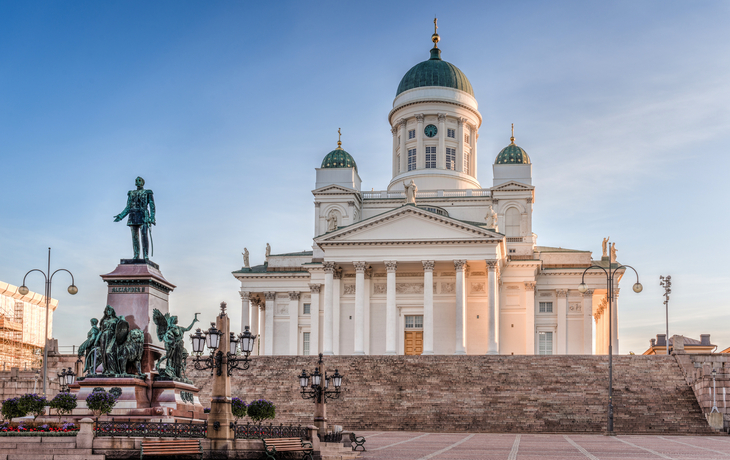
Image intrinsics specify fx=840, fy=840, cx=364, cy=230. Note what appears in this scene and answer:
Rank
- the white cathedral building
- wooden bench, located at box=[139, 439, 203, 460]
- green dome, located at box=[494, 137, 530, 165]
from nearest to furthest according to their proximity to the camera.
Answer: wooden bench, located at box=[139, 439, 203, 460], the white cathedral building, green dome, located at box=[494, 137, 530, 165]

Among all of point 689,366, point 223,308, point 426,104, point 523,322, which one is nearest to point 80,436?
point 223,308

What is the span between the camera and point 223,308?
62.0 ft

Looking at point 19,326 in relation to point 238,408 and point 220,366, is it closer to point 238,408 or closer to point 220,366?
point 238,408

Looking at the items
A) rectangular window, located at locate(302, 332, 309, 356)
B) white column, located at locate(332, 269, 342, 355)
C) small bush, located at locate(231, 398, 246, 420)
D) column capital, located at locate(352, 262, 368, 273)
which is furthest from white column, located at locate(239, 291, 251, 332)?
small bush, located at locate(231, 398, 246, 420)

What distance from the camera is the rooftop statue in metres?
19.7

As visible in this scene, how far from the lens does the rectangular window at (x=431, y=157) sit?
2719 inches

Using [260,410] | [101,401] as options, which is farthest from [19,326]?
[101,401]

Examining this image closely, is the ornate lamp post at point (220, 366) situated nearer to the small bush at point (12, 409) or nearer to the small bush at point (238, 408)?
the small bush at point (238, 408)

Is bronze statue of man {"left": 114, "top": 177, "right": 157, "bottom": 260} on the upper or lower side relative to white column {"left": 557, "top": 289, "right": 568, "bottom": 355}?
upper

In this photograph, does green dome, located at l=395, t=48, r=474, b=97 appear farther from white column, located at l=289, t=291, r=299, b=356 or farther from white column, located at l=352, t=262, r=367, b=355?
white column, located at l=352, t=262, r=367, b=355

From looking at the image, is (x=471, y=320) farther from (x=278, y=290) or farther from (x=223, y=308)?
(x=223, y=308)

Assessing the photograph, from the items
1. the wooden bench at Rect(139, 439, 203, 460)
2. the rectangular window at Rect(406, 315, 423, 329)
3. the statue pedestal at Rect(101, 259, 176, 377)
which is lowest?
the wooden bench at Rect(139, 439, 203, 460)

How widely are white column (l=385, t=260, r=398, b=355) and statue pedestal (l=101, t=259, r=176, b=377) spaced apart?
3379 centimetres

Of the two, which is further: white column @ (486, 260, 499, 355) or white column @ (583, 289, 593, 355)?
white column @ (583, 289, 593, 355)
